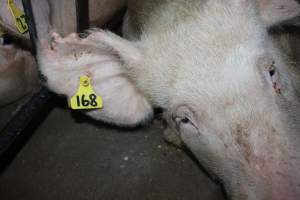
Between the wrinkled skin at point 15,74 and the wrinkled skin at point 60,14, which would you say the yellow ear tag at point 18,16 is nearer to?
the wrinkled skin at point 60,14

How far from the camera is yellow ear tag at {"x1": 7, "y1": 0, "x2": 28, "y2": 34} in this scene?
3.69m

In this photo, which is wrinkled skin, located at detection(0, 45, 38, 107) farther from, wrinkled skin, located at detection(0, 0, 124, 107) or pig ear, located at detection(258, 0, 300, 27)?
pig ear, located at detection(258, 0, 300, 27)

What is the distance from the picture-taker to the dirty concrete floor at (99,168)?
12.5 feet

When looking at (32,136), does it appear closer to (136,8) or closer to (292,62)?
(136,8)

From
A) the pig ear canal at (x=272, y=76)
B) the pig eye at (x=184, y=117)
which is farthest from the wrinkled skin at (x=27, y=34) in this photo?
the pig ear canal at (x=272, y=76)

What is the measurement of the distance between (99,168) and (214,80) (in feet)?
5.86

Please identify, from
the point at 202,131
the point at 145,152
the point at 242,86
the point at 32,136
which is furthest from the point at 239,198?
the point at 32,136

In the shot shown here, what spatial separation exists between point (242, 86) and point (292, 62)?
3.24 feet

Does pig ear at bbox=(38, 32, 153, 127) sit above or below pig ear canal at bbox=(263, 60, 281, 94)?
below

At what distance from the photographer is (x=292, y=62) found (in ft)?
11.1

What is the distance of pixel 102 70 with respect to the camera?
3.15m

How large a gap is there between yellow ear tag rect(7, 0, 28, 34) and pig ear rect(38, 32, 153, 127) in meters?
0.94

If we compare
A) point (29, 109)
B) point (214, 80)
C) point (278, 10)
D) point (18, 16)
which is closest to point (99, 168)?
point (29, 109)

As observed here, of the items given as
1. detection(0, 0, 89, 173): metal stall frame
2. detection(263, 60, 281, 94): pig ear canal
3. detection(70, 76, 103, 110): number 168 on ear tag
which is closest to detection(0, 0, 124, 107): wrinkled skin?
detection(0, 0, 89, 173): metal stall frame
